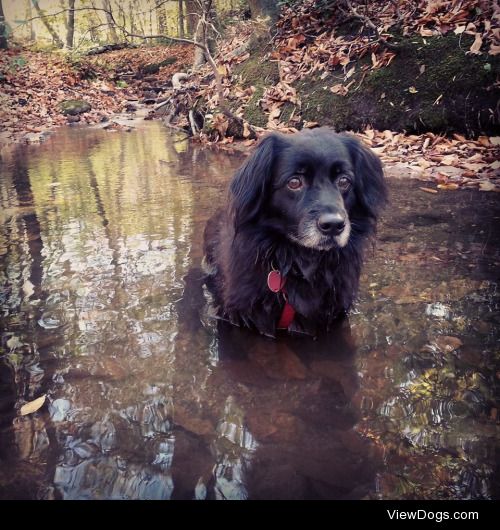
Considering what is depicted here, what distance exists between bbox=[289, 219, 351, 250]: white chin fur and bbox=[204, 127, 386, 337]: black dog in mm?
59

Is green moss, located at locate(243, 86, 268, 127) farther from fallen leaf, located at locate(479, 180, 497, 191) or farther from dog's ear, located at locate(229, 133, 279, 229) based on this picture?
dog's ear, located at locate(229, 133, 279, 229)

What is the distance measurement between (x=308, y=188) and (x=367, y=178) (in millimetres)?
583

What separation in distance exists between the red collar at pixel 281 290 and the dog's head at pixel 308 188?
0.25 meters

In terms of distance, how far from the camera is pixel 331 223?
240 centimetres

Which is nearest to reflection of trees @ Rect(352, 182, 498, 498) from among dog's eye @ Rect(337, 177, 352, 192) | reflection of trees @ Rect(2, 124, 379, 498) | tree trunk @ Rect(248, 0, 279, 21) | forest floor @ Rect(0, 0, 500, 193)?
reflection of trees @ Rect(2, 124, 379, 498)

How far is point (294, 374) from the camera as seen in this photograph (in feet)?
7.62

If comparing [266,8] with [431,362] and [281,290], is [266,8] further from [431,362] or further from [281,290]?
[431,362]

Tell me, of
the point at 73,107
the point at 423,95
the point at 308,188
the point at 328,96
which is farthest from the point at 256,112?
the point at 73,107

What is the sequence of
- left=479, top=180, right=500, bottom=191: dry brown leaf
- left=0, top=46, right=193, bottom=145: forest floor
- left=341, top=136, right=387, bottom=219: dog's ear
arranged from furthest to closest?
left=0, top=46, right=193, bottom=145: forest floor
left=479, top=180, right=500, bottom=191: dry brown leaf
left=341, top=136, right=387, bottom=219: dog's ear

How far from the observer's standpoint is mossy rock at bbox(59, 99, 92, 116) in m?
13.9

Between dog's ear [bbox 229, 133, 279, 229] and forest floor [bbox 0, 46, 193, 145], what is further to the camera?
forest floor [bbox 0, 46, 193, 145]

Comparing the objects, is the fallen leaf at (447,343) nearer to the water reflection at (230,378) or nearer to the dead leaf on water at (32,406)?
the water reflection at (230,378)
